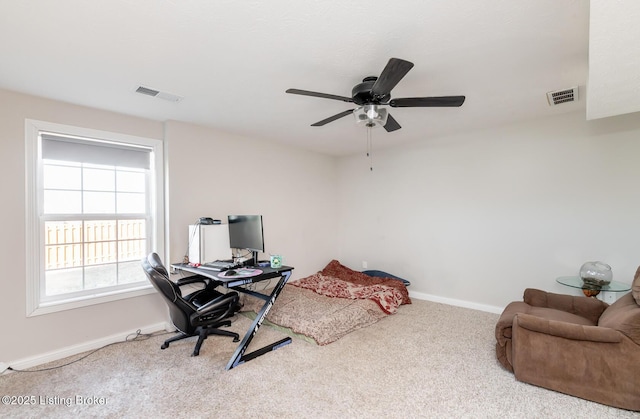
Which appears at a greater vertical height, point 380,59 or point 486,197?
point 380,59

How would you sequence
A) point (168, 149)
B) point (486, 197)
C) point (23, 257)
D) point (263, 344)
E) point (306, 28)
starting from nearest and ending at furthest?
point (306, 28) < point (23, 257) < point (263, 344) < point (168, 149) < point (486, 197)

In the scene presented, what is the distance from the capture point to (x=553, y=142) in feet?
11.4

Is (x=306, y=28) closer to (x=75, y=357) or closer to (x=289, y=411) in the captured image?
(x=289, y=411)

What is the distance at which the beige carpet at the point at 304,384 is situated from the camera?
1.99 metres

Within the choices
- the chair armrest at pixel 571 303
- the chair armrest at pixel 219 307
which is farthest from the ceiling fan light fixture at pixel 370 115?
the chair armrest at pixel 571 303

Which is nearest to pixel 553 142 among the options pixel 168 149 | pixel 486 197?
pixel 486 197

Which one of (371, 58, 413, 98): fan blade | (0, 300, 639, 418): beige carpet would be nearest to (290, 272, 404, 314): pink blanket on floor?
(0, 300, 639, 418): beige carpet

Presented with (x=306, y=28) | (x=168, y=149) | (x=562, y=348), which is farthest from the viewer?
(x=168, y=149)

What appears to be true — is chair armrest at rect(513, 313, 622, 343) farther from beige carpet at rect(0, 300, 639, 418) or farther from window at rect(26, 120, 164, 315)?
window at rect(26, 120, 164, 315)

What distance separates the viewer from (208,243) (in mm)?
3414

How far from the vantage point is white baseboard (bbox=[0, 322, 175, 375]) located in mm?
2608

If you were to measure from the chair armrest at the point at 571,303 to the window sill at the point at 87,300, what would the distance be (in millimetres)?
4126

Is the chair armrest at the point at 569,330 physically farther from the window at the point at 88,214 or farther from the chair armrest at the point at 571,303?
the window at the point at 88,214

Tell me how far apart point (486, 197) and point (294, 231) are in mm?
2884
